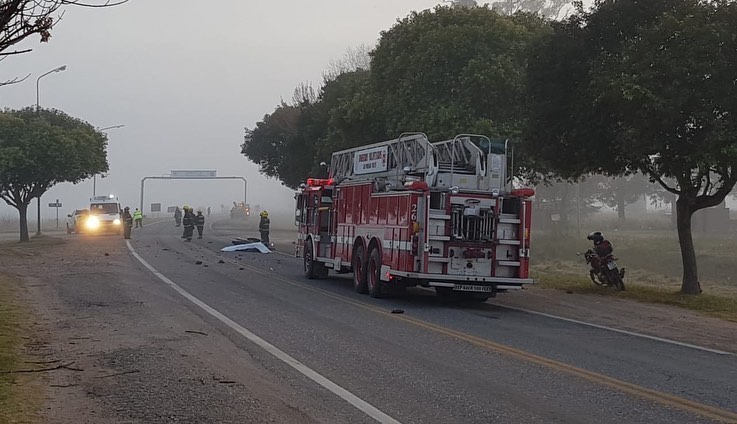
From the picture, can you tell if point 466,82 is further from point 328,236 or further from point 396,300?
point 396,300

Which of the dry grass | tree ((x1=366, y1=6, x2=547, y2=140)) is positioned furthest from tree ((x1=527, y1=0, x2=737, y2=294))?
tree ((x1=366, y1=6, x2=547, y2=140))

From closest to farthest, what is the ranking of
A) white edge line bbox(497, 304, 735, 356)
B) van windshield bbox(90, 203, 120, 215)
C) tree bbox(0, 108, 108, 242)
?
white edge line bbox(497, 304, 735, 356), tree bbox(0, 108, 108, 242), van windshield bbox(90, 203, 120, 215)

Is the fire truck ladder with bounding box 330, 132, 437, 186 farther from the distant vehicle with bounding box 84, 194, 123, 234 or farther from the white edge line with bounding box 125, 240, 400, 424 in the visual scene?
the distant vehicle with bounding box 84, 194, 123, 234

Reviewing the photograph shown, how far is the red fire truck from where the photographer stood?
55.2 ft

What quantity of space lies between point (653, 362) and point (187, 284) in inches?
492

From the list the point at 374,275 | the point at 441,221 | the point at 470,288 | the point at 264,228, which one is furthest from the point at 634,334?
the point at 264,228

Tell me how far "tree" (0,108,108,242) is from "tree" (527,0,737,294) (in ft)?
92.0

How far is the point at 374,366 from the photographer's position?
10.3 metres

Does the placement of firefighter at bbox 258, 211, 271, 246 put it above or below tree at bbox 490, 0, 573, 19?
below

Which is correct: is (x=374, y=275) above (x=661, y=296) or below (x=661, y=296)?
above

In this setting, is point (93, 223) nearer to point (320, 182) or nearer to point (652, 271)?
point (320, 182)

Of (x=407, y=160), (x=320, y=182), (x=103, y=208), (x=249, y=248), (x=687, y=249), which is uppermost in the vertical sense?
(x=407, y=160)

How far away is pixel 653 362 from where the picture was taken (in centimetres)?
1096

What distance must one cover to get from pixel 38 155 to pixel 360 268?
92.8ft
